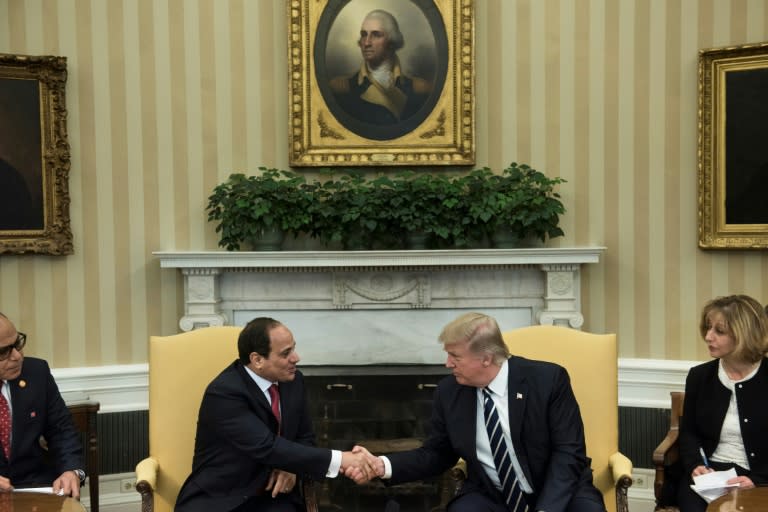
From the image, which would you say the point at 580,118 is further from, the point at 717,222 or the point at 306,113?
the point at 306,113

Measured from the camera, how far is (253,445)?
117 inches

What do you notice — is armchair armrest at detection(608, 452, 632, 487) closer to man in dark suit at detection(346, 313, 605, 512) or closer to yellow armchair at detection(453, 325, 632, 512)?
yellow armchair at detection(453, 325, 632, 512)

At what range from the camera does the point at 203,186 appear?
502cm

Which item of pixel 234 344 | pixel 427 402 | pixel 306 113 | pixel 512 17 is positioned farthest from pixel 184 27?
pixel 427 402

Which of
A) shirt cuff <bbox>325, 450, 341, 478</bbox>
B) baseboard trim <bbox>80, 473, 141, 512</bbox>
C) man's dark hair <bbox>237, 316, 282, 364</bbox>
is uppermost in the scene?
man's dark hair <bbox>237, 316, 282, 364</bbox>

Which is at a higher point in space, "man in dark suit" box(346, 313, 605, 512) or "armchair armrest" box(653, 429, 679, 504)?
"man in dark suit" box(346, 313, 605, 512)

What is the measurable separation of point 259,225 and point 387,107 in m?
1.15

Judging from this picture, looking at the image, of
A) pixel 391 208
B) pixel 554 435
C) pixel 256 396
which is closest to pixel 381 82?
pixel 391 208

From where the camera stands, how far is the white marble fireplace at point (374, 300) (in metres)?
4.81

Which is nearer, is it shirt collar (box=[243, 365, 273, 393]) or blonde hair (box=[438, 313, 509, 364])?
blonde hair (box=[438, 313, 509, 364])

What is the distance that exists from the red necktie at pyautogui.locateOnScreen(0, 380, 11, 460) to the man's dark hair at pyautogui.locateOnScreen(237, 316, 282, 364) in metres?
1.05

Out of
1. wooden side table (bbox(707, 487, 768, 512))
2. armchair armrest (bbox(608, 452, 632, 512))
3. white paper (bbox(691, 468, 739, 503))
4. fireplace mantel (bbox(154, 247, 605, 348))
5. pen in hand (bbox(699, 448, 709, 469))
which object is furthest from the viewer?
fireplace mantel (bbox(154, 247, 605, 348))

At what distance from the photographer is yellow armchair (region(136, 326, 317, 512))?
338 centimetres

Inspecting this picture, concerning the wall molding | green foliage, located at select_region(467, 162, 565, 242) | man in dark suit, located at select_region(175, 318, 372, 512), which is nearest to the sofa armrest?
man in dark suit, located at select_region(175, 318, 372, 512)
